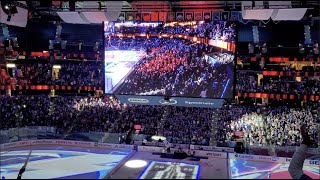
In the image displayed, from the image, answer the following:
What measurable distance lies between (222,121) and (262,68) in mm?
9658

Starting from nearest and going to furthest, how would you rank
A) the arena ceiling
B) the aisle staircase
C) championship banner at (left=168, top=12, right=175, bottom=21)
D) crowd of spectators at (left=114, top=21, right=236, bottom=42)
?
the arena ceiling, crowd of spectators at (left=114, top=21, right=236, bottom=42), championship banner at (left=168, top=12, right=175, bottom=21), the aisle staircase

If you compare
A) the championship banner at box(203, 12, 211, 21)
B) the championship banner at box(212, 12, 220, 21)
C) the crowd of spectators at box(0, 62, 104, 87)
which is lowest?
the crowd of spectators at box(0, 62, 104, 87)

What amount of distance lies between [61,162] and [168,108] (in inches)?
467

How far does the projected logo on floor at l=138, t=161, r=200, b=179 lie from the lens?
1288cm

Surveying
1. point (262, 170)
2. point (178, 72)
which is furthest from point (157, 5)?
point (262, 170)

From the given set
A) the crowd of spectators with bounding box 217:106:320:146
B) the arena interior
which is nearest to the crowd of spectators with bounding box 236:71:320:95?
the arena interior

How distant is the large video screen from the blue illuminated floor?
384 cm

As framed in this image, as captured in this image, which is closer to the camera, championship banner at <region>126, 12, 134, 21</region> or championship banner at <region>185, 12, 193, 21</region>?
championship banner at <region>185, 12, 193, 21</region>

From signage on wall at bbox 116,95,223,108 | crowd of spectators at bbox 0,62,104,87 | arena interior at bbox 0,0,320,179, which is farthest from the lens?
crowd of spectators at bbox 0,62,104,87

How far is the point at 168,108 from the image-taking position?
26141 mm

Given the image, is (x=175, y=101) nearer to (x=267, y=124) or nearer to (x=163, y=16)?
(x=163, y=16)

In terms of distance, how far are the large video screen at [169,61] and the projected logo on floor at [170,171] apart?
4535mm

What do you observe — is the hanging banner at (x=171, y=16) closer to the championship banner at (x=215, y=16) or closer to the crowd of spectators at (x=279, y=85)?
the championship banner at (x=215, y=16)

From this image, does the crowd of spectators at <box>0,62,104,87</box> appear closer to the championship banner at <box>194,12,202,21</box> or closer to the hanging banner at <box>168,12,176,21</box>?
the hanging banner at <box>168,12,176,21</box>
